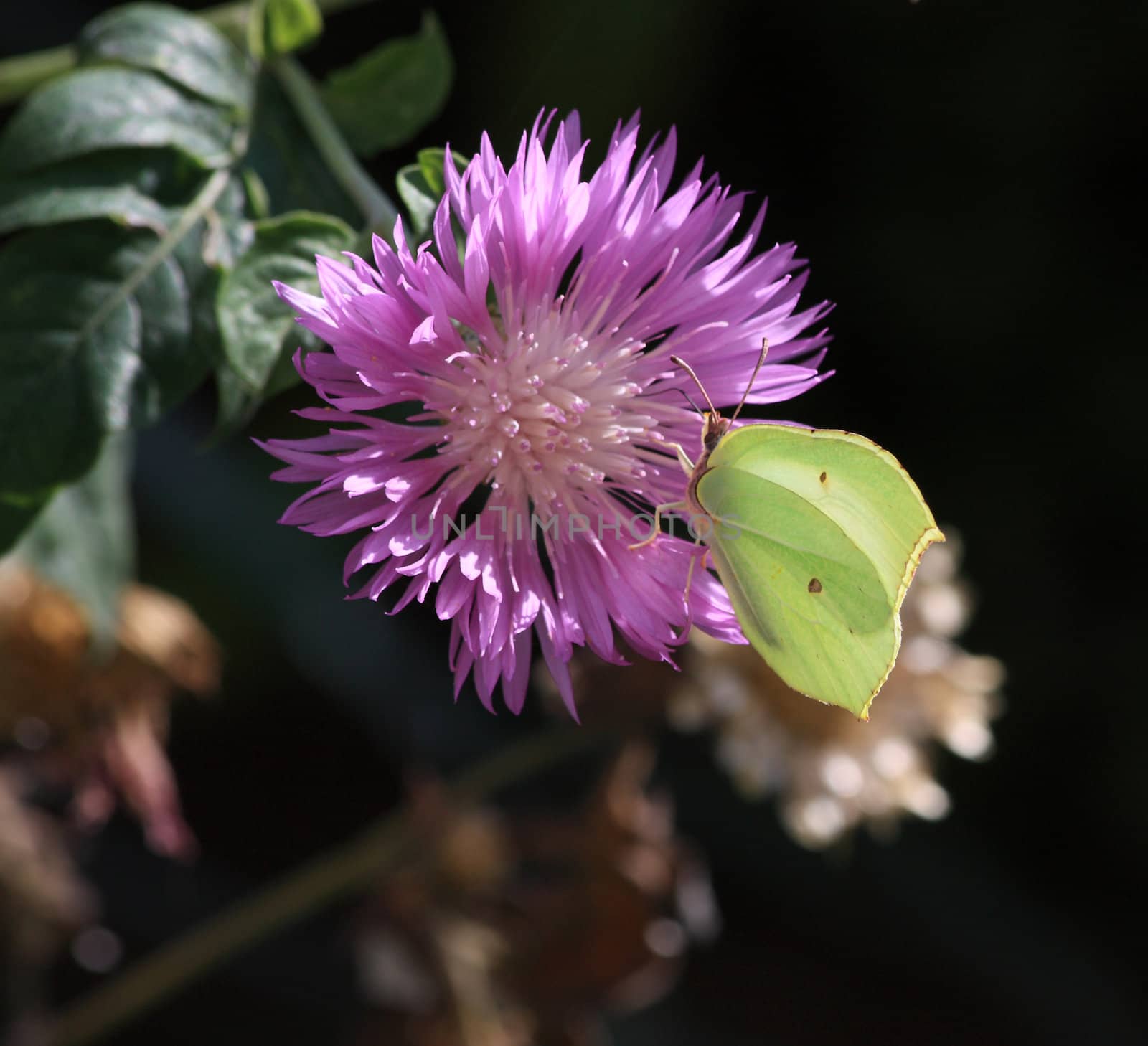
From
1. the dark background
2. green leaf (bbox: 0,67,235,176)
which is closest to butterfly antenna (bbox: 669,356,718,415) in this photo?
green leaf (bbox: 0,67,235,176)

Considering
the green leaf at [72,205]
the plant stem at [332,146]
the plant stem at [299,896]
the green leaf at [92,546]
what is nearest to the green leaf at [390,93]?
the plant stem at [332,146]

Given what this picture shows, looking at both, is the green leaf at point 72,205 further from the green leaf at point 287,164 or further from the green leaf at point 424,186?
the green leaf at point 424,186

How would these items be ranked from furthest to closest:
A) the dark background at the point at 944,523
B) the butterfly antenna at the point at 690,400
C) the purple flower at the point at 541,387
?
the dark background at the point at 944,523
the butterfly antenna at the point at 690,400
the purple flower at the point at 541,387

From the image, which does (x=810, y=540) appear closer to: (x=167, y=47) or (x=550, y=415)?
(x=550, y=415)

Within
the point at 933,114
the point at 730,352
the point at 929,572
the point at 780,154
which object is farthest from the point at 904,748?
the point at 933,114

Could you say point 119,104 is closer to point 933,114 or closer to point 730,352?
point 730,352

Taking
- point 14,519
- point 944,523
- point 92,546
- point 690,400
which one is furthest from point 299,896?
point 944,523

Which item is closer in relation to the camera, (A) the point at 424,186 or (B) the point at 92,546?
(A) the point at 424,186
